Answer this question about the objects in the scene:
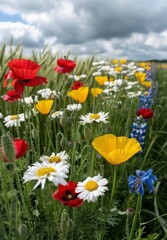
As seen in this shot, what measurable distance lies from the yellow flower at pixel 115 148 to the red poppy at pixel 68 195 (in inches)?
6.5

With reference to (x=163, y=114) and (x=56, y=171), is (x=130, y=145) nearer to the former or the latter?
(x=56, y=171)

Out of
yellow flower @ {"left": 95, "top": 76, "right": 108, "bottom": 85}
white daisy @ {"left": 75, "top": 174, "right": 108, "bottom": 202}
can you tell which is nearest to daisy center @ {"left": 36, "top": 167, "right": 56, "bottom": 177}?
white daisy @ {"left": 75, "top": 174, "right": 108, "bottom": 202}

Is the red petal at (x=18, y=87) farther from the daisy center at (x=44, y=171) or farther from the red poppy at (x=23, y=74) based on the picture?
the daisy center at (x=44, y=171)

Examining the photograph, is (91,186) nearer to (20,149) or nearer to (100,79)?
(20,149)

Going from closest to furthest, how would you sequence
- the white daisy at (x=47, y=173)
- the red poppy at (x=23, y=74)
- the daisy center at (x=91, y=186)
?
the white daisy at (x=47, y=173) → the daisy center at (x=91, y=186) → the red poppy at (x=23, y=74)

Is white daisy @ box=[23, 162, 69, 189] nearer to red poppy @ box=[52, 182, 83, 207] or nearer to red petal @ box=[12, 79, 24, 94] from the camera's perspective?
red poppy @ box=[52, 182, 83, 207]

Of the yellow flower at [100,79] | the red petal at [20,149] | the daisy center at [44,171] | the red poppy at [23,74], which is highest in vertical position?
the red poppy at [23,74]

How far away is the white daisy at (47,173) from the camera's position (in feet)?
3.50

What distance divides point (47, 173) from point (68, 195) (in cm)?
15

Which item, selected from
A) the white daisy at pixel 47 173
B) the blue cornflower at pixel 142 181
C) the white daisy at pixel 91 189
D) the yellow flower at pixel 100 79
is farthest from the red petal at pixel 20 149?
the yellow flower at pixel 100 79

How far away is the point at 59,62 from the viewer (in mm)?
1953

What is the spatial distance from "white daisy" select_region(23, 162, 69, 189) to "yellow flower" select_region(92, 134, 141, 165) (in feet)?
0.40

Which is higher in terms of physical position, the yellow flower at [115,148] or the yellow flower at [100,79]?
the yellow flower at [100,79]

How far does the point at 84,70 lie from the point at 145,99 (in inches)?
35.2
